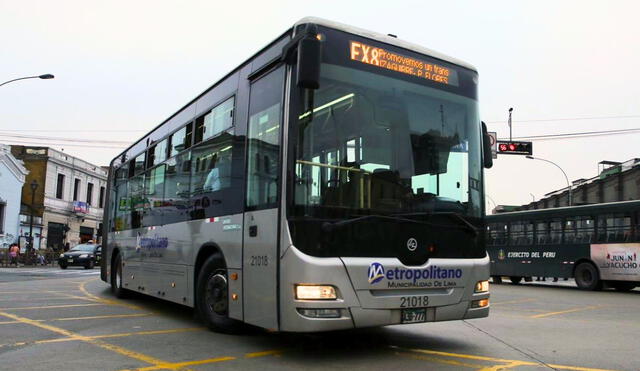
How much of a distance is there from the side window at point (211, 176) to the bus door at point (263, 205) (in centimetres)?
68

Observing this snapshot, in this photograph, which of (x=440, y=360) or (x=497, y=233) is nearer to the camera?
(x=440, y=360)

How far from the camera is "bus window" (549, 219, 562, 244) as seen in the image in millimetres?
20891

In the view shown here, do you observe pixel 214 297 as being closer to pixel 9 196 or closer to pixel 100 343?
pixel 100 343

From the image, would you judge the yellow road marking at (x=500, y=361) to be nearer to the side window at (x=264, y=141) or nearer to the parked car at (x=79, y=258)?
the side window at (x=264, y=141)

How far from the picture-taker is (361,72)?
20.0ft

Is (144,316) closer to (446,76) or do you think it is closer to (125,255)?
(125,255)

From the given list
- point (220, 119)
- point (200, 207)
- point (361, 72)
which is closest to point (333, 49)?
point (361, 72)

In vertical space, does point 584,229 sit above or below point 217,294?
above

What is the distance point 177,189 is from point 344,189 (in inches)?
156

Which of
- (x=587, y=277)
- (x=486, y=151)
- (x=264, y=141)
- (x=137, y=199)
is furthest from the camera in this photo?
(x=587, y=277)

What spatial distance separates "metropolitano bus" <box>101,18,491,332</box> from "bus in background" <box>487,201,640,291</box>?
46.3 feet

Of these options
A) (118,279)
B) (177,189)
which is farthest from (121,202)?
(177,189)

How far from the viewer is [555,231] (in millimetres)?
21047

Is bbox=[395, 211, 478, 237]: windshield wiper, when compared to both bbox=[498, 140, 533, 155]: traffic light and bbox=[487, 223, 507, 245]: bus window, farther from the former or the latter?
bbox=[498, 140, 533, 155]: traffic light
